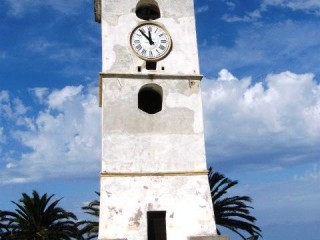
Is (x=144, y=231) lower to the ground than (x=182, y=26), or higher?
lower

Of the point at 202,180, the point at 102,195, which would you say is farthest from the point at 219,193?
the point at 102,195

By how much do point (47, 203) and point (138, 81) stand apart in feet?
44.1

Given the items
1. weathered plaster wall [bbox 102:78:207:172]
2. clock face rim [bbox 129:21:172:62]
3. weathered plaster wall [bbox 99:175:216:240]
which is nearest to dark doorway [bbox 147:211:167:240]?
weathered plaster wall [bbox 99:175:216:240]

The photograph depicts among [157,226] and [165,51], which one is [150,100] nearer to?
[165,51]

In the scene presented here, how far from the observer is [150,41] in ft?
59.4

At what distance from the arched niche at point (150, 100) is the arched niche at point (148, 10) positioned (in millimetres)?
2783

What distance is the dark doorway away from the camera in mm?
16547

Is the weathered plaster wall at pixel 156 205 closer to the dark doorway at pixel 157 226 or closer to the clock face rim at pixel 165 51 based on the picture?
the dark doorway at pixel 157 226

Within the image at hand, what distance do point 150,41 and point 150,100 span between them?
7.05 ft

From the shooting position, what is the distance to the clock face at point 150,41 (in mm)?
17953

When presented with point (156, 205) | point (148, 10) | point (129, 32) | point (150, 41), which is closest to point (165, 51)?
point (150, 41)

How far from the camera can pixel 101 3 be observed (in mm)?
18391

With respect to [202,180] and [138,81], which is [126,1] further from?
[202,180]

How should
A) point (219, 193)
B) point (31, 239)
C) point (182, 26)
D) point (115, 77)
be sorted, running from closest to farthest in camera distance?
point (115, 77)
point (182, 26)
point (219, 193)
point (31, 239)
